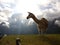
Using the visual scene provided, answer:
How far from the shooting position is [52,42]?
108 inches

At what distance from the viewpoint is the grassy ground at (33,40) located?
2738mm

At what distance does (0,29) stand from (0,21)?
120mm

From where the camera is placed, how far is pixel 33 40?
2762mm

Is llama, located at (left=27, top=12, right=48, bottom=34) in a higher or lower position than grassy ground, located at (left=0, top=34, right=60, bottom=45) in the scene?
higher

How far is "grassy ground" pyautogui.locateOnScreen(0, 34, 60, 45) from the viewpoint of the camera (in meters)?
2.74

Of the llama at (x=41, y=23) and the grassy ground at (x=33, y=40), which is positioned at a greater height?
the llama at (x=41, y=23)

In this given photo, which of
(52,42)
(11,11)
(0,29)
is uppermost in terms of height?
(11,11)

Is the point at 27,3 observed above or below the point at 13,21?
above

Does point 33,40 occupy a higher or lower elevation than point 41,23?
lower

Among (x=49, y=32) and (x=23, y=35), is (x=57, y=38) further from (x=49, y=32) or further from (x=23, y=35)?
(x=23, y=35)

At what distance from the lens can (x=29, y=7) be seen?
2.86 metres

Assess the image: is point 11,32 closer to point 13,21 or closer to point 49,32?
point 13,21

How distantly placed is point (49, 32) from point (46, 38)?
0.32 feet

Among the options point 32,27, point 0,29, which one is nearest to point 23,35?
point 32,27
